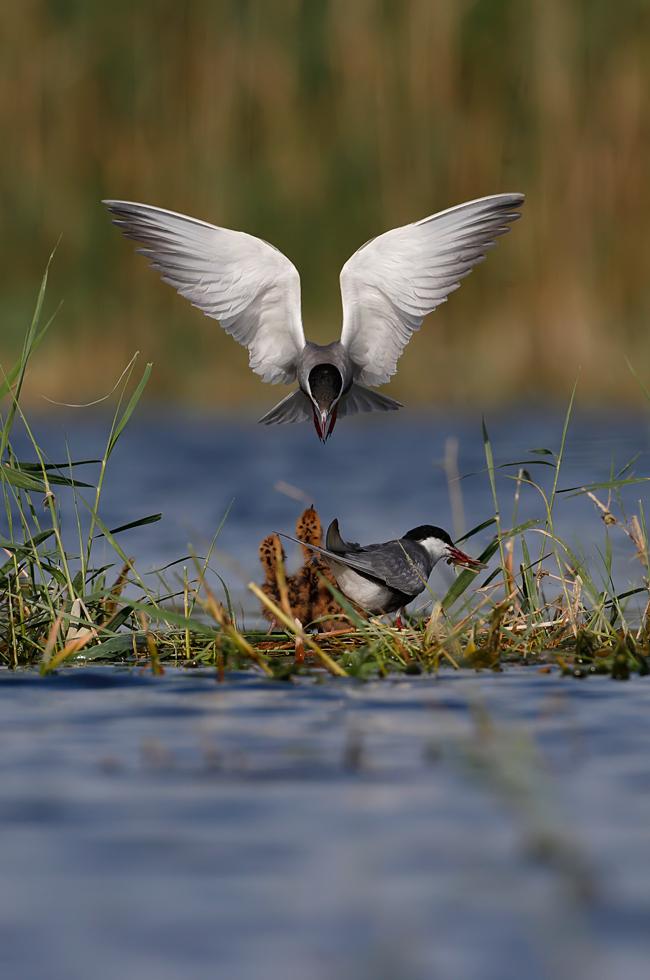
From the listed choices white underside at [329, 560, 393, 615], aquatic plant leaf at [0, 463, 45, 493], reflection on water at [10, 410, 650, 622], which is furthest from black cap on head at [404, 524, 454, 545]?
aquatic plant leaf at [0, 463, 45, 493]

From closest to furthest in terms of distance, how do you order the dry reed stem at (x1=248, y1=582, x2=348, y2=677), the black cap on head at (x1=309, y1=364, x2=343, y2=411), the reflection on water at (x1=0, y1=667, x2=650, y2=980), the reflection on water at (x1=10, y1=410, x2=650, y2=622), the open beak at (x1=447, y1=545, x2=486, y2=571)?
the reflection on water at (x1=0, y1=667, x2=650, y2=980) < the dry reed stem at (x1=248, y1=582, x2=348, y2=677) < the black cap on head at (x1=309, y1=364, x2=343, y2=411) < the open beak at (x1=447, y1=545, x2=486, y2=571) < the reflection on water at (x1=10, y1=410, x2=650, y2=622)

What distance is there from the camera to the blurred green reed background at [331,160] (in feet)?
48.9

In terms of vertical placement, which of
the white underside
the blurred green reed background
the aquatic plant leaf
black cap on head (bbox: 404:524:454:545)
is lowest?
the white underside

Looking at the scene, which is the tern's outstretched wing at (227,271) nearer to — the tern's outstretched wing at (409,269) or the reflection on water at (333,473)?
the tern's outstretched wing at (409,269)

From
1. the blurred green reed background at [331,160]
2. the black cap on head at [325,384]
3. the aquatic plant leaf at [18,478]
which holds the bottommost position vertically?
the aquatic plant leaf at [18,478]

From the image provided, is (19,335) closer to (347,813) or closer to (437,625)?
(437,625)

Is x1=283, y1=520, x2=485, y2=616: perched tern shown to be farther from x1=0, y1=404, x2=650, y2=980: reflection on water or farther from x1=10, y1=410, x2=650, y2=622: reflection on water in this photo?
x1=0, y1=404, x2=650, y2=980: reflection on water

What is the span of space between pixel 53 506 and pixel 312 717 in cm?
126

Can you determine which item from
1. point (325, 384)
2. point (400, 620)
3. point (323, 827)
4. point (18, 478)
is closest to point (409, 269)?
point (325, 384)

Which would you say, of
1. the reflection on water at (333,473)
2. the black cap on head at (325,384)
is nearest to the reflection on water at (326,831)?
the black cap on head at (325,384)

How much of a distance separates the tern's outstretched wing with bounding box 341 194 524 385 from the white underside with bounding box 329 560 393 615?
1022mm

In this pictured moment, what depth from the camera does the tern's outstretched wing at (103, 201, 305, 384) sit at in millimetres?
6574

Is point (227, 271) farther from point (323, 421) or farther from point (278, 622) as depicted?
point (278, 622)

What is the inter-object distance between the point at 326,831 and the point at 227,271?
3418mm
